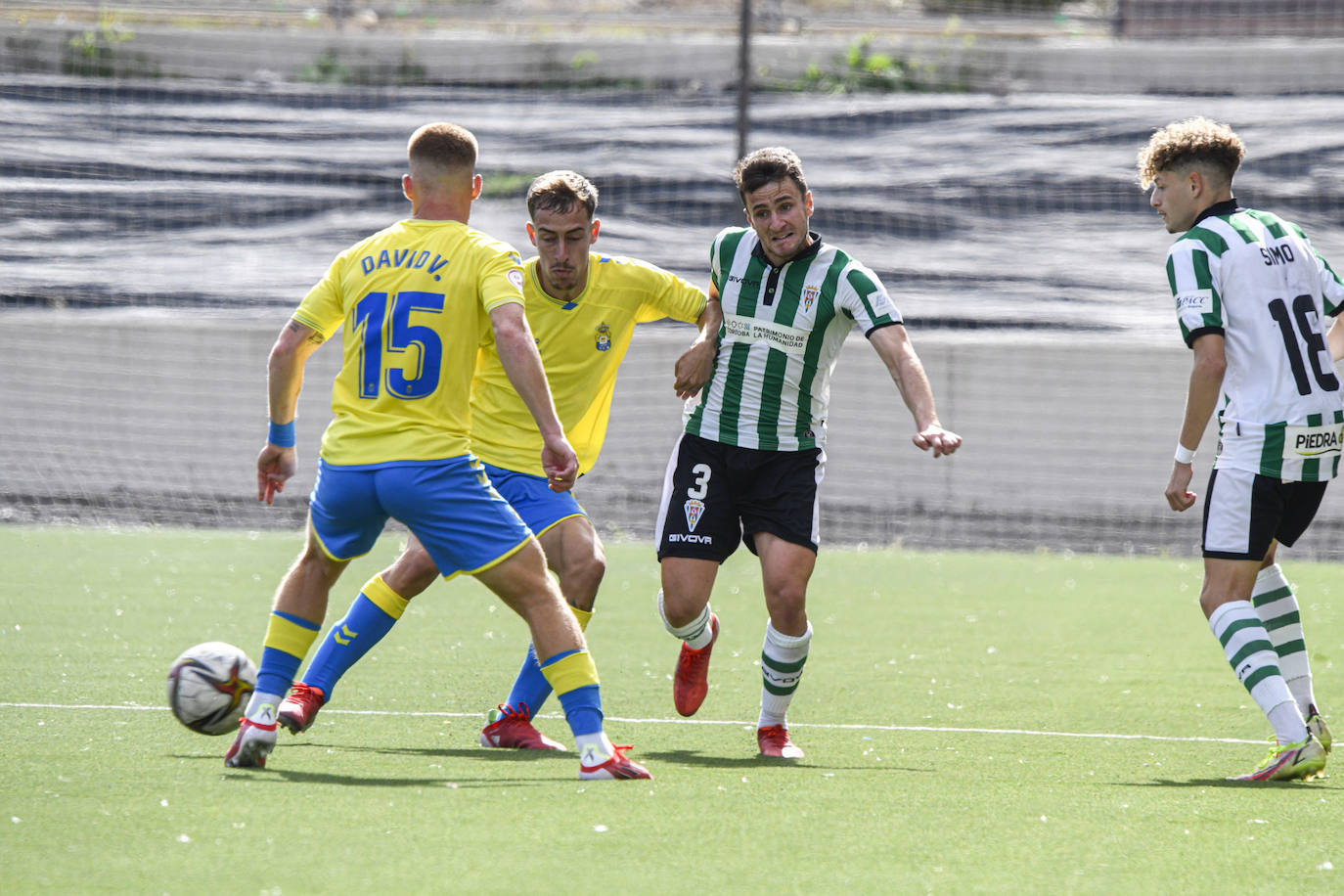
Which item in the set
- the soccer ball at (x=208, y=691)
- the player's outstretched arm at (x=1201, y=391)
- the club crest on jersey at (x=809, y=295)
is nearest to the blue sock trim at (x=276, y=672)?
the soccer ball at (x=208, y=691)

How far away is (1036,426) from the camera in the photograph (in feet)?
39.1

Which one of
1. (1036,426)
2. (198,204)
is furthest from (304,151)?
(1036,426)

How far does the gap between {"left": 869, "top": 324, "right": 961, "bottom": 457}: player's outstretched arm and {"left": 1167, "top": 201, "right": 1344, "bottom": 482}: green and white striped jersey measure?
0.78m

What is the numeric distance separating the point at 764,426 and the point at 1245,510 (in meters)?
1.55

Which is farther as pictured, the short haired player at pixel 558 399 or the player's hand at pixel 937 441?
the short haired player at pixel 558 399

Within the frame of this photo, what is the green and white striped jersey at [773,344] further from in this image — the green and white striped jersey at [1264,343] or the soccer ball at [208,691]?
the soccer ball at [208,691]

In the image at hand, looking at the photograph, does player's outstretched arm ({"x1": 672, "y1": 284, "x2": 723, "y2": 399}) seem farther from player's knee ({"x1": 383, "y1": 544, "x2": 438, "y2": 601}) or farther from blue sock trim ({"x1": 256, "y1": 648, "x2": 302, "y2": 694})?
blue sock trim ({"x1": 256, "y1": 648, "x2": 302, "y2": 694})

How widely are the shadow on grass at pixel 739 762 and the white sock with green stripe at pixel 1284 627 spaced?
134 cm

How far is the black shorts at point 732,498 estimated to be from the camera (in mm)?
5016

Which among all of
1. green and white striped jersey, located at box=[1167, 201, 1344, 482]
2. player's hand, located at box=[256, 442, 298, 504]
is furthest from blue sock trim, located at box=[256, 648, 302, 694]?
green and white striped jersey, located at box=[1167, 201, 1344, 482]

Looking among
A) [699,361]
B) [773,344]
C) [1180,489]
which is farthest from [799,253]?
[1180,489]

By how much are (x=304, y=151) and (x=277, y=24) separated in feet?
13.8

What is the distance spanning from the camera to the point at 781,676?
4820 millimetres

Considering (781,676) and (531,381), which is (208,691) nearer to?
(531,381)
